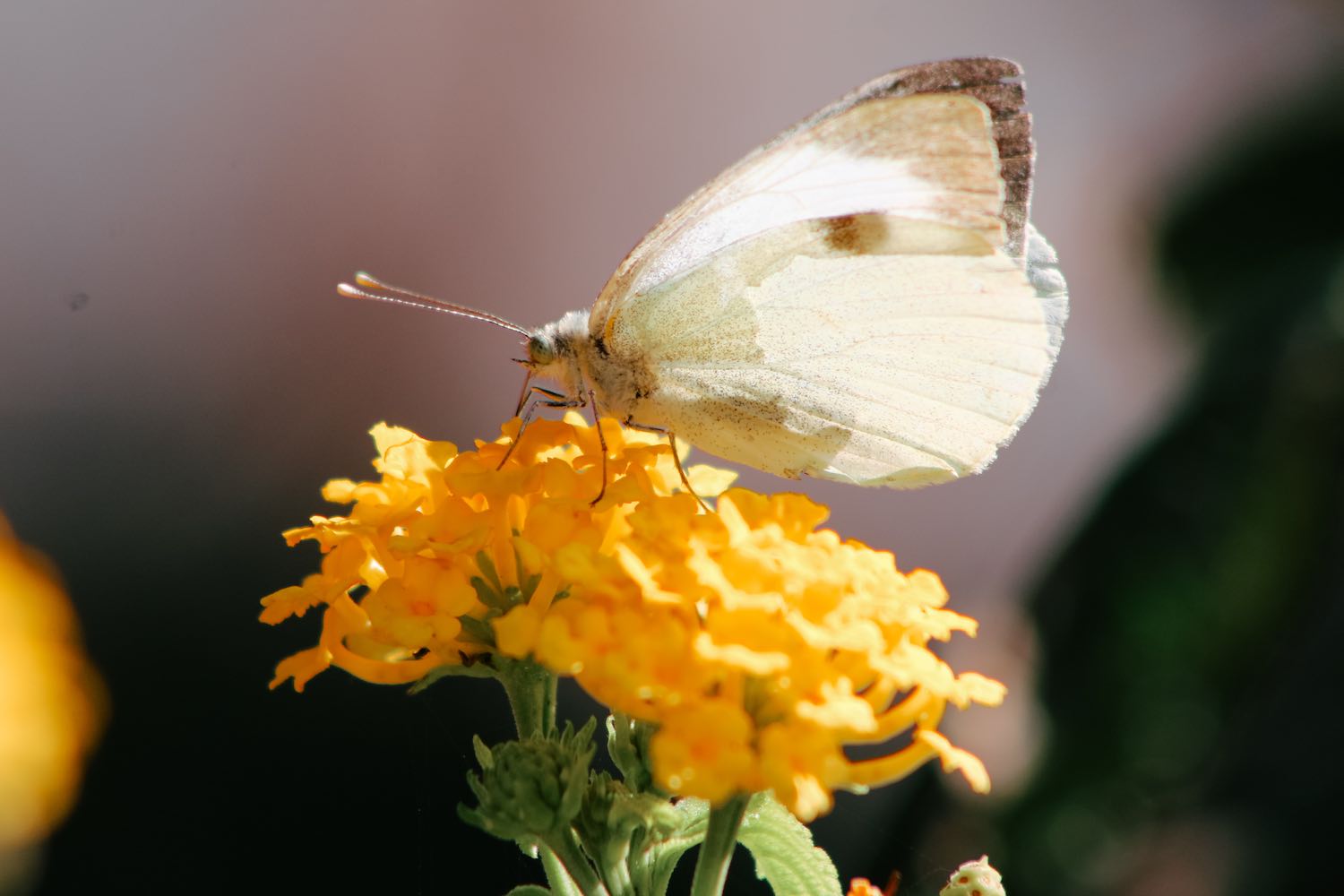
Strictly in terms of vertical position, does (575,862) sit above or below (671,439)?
below

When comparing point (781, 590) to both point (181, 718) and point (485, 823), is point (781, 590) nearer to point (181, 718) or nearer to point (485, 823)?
point (485, 823)

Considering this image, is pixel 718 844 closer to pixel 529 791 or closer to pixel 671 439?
pixel 529 791

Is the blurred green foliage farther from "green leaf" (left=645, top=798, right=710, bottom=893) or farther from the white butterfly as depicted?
"green leaf" (left=645, top=798, right=710, bottom=893)

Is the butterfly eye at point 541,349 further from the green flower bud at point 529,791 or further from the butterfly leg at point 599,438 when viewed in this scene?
the green flower bud at point 529,791

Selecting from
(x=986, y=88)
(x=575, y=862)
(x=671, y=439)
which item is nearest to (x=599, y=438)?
(x=671, y=439)

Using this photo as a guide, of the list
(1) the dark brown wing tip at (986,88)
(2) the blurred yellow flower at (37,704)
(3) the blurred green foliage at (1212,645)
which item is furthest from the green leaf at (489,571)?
(3) the blurred green foliage at (1212,645)

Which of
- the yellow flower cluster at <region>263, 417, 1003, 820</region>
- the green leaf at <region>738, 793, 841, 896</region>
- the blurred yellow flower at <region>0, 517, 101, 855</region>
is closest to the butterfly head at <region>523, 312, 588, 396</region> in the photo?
the yellow flower cluster at <region>263, 417, 1003, 820</region>

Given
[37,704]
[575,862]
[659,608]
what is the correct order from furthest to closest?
[37,704], [575,862], [659,608]
